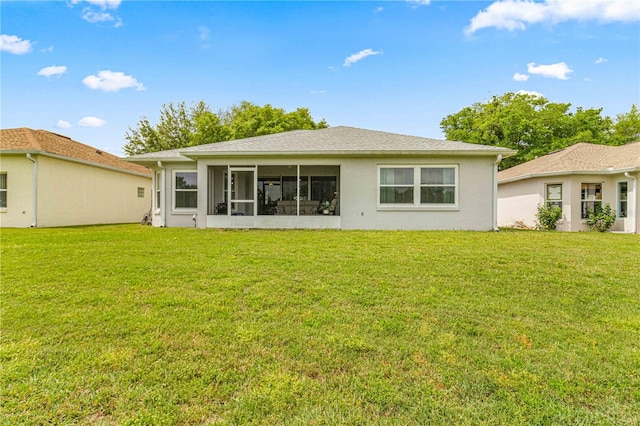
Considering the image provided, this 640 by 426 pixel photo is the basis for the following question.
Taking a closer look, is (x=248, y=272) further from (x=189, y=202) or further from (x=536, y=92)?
(x=536, y=92)

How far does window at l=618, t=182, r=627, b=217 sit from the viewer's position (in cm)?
1306

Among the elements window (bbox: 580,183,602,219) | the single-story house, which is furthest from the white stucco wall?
window (bbox: 580,183,602,219)

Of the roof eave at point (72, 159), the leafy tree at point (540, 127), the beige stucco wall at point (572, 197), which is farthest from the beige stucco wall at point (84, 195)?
the leafy tree at point (540, 127)

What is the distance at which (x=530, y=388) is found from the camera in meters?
2.51

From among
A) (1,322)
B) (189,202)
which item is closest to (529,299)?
(1,322)

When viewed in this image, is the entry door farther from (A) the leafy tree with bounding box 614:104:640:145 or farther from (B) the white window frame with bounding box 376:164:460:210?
(A) the leafy tree with bounding box 614:104:640:145

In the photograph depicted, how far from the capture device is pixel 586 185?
45.0ft

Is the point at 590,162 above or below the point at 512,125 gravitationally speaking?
below

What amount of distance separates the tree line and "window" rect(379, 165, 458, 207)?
16.2 meters

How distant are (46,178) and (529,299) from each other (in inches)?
648

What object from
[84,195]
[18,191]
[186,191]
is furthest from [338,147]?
[18,191]

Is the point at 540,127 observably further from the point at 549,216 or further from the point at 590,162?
the point at 549,216

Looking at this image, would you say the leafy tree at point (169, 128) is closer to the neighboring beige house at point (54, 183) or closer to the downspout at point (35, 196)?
the neighboring beige house at point (54, 183)

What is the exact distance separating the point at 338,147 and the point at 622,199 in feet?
39.4
